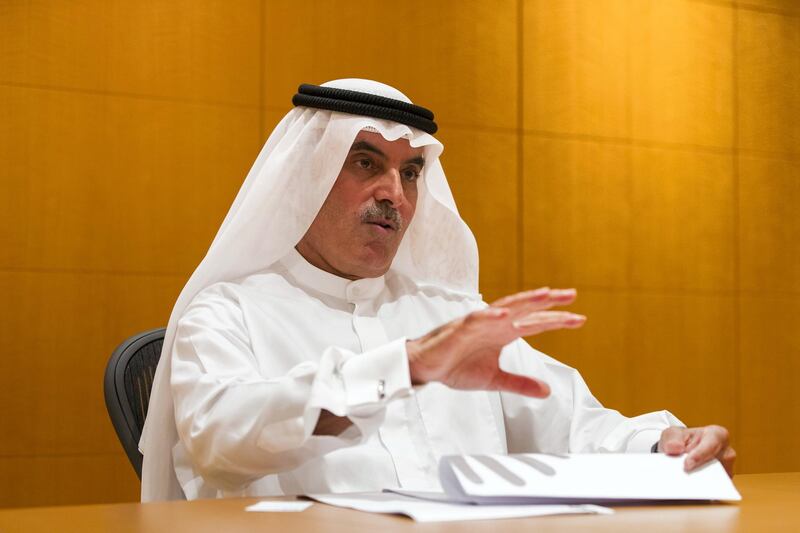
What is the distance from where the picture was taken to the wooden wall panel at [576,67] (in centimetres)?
496

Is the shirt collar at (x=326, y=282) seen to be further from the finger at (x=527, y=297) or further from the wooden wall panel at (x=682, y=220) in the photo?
the wooden wall panel at (x=682, y=220)

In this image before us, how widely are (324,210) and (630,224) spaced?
2897 millimetres

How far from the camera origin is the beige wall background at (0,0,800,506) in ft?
12.9

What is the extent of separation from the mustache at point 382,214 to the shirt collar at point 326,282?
15 cm

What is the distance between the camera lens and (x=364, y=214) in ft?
8.18

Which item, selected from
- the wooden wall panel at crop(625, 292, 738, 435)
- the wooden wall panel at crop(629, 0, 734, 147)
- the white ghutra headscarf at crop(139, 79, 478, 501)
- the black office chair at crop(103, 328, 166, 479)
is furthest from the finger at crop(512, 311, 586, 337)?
the wooden wall panel at crop(629, 0, 734, 147)

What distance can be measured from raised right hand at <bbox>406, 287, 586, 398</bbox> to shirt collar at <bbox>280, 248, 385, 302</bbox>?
37.0 inches

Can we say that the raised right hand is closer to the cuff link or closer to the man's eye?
the cuff link

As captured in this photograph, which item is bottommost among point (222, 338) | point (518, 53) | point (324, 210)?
point (222, 338)

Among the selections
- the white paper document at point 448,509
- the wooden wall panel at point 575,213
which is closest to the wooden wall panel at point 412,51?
the wooden wall panel at point 575,213

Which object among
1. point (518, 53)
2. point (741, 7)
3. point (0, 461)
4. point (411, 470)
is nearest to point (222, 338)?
point (411, 470)

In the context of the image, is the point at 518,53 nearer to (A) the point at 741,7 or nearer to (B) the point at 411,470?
(A) the point at 741,7

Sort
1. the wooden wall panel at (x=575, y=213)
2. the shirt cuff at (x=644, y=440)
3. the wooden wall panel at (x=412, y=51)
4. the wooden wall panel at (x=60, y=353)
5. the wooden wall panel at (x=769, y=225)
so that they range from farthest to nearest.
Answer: the wooden wall panel at (x=769, y=225) < the wooden wall panel at (x=575, y=213) < the wooden wall panel at (x=412, y=51) < the wooden wall panel at (x=60, y=353) < the shirt cuff at (x=644, y=440)

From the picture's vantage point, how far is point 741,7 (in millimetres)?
5426
